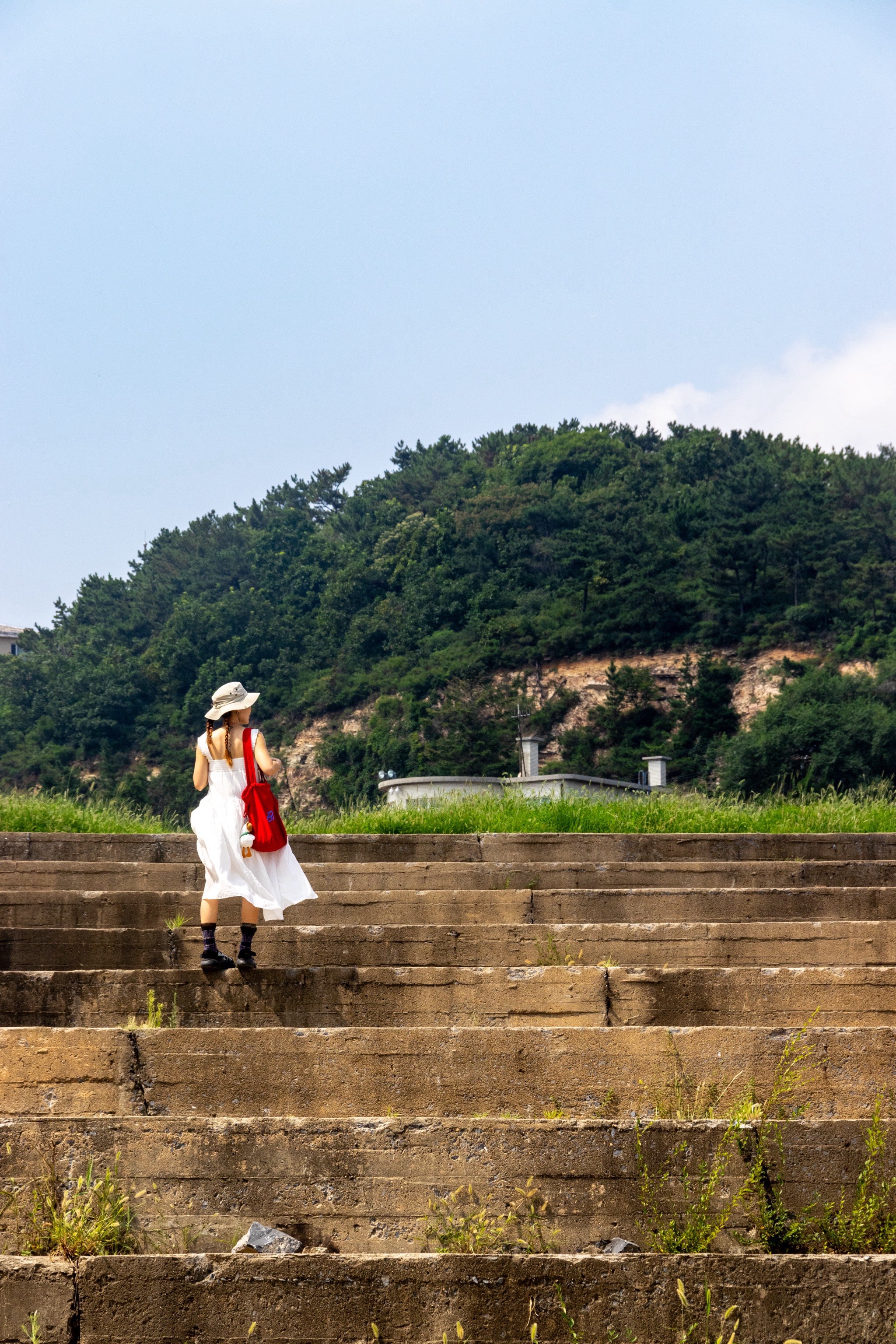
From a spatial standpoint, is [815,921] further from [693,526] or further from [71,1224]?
[693,526]

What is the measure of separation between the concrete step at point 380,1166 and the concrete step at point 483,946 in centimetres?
206

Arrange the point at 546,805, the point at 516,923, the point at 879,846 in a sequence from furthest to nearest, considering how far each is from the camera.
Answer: the point at 546,805 < the point at 879,846 < the point at 516,923

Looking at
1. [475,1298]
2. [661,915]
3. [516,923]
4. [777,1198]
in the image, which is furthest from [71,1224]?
[661,915]

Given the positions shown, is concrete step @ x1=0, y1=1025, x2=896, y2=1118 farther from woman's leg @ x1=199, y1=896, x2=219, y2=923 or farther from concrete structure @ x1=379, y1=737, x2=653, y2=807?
concrete structure @ x1=379, y1=737, x2=653, y2=807

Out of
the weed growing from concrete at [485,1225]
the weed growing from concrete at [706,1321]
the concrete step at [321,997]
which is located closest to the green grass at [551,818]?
the concrete step at [321,997]

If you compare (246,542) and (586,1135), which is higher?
(246,542)

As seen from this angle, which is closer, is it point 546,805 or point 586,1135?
point 586,1135

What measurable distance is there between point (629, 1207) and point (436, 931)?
94.7 inches

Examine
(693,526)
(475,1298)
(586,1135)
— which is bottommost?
(475,1298)

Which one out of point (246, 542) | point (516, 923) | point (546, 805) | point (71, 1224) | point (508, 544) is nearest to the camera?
point (71, 1224)

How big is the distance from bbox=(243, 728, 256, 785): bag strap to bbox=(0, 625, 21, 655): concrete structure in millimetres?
89927

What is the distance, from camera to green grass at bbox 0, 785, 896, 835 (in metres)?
10.1

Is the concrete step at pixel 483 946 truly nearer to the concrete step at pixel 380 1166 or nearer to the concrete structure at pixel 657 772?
the concrete step at pixel 380 1166

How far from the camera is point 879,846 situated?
851 cm
